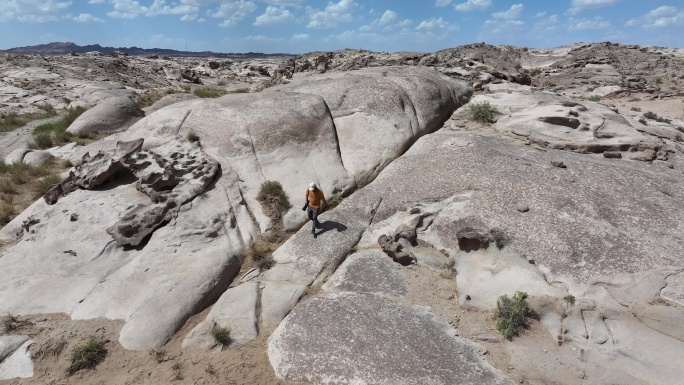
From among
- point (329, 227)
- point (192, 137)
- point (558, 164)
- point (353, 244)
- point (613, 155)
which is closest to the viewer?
point (353, 244)

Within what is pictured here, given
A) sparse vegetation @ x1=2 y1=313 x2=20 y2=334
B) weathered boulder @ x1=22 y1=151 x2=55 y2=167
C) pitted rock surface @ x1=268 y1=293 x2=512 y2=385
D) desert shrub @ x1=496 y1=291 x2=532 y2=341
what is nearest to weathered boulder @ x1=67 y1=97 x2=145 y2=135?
weathered boulder @ x1=22 y1=151 x2=55 y2=167

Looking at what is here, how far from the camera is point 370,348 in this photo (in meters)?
6.88

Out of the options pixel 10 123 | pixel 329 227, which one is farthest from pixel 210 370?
pixel 10 123

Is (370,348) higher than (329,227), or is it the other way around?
(329,227)

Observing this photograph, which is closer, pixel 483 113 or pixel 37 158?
pixel 483 113

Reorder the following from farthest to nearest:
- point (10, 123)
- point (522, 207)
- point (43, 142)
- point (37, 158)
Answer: point (10, 123) → point (43, 142) → point (37, 158) → point (522, 207)

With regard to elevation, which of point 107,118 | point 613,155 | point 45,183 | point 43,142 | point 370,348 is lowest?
point 370,348

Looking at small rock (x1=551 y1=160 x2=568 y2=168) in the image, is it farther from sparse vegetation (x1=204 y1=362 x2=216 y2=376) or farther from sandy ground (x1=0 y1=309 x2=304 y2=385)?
sparse vegetation (x1=204 y1=362 x2=216 y2=376)

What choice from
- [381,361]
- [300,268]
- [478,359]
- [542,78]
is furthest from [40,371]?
[542,78]

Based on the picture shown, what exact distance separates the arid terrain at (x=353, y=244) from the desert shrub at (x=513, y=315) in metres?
0.16

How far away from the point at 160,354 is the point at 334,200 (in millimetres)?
5428

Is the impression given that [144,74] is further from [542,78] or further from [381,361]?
[381,361]

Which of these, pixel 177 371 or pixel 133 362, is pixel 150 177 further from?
pixel 177 371

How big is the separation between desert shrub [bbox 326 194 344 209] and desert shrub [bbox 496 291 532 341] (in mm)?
4857
